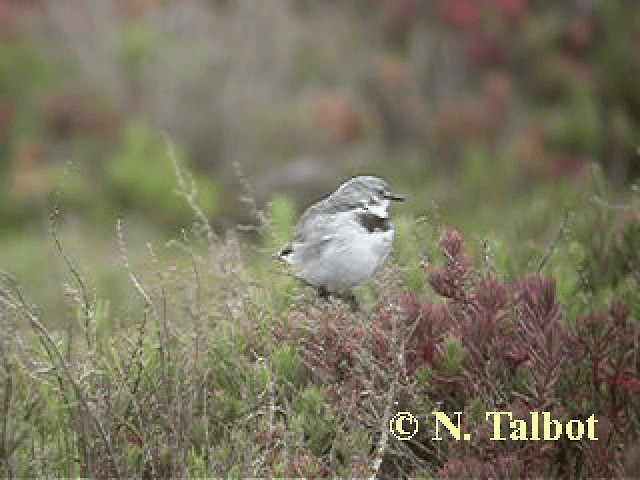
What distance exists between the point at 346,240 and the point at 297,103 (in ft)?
30.1

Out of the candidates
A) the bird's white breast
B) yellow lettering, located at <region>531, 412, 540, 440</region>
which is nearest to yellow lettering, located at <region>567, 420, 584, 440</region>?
yellow lettering, located at <region>531, 412, 540, 440</region>

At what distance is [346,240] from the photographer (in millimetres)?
5781

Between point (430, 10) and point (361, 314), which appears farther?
point (430, 10)

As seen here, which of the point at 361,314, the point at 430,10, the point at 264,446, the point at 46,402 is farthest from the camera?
the point at 430,10

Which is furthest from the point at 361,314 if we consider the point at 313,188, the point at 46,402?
the point at 313,188

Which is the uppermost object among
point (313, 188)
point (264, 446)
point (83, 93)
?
point (264, 446)

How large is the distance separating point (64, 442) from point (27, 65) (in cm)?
1076

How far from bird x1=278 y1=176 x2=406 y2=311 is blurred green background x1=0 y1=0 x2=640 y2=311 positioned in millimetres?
6810

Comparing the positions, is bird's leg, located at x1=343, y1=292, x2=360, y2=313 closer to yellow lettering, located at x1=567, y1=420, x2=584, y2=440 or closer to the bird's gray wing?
the bird's gray wing

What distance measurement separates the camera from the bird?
5.73 meters

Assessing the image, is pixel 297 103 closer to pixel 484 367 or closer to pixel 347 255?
pixel 347 255

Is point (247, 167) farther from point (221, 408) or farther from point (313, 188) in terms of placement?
point (221, 408)

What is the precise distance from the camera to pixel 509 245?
7340 millimetres

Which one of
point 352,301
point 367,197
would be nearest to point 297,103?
point 352,301
